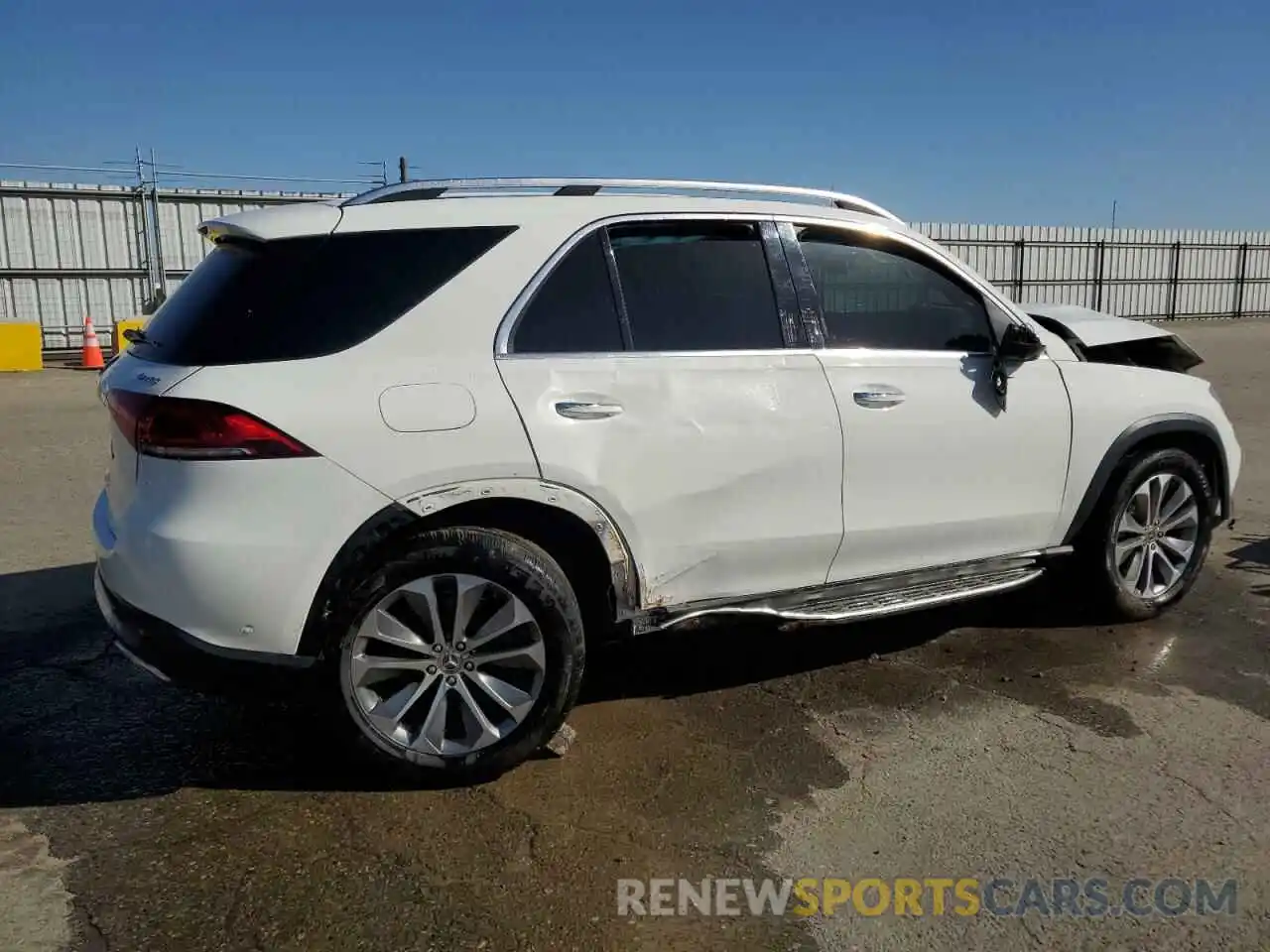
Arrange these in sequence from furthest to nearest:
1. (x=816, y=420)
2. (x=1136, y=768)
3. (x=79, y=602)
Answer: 1. (x=79, y=602)
2. (x=816, y=420)
3. (x=1136, y=768)

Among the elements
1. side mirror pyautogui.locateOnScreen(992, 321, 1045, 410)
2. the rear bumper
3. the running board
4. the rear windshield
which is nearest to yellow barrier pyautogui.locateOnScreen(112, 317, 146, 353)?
the rear windshield

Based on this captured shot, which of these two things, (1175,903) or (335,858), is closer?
(1175,903)

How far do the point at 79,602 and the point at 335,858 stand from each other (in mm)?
2868

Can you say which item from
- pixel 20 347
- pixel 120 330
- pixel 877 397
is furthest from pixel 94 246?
pixel 877 397

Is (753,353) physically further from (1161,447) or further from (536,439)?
(1161,447)

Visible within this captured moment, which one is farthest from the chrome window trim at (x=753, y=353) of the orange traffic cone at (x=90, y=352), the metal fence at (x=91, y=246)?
the metal fence at (x=91, y=246)

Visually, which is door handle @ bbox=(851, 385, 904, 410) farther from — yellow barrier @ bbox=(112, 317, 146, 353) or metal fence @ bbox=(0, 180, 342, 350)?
metal fence @ bbox=(0, 180, 342, 350)

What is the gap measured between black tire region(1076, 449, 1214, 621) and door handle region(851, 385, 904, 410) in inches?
52.5

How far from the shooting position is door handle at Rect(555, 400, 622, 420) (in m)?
3.26

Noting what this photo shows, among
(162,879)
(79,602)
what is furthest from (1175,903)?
(79,602)

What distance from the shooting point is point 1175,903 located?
268cm

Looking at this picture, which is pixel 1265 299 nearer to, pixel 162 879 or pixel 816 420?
pixel 816 420

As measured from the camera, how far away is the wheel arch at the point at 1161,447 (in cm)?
442

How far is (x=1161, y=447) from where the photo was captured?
4.66m
